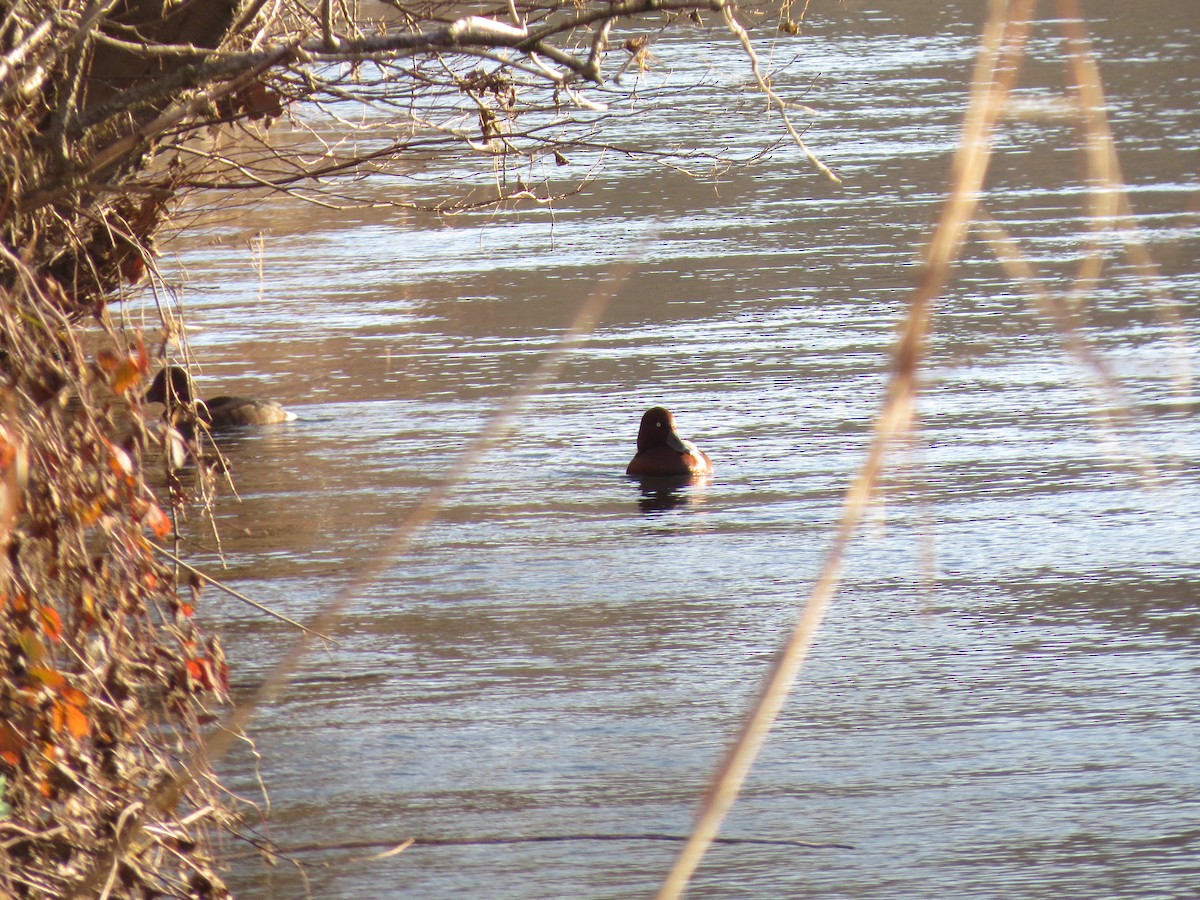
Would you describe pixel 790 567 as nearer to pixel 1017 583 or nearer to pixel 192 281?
pixel 1017 583

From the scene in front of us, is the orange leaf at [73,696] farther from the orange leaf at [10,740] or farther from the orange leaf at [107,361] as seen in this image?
the orange leaf at [107,361]

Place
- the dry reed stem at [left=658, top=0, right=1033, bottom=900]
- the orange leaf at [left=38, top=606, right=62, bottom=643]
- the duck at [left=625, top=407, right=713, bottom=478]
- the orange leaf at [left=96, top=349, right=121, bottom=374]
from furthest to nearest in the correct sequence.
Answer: the duck at [left=625, top=407, right=713, bottom=478], the orange leaf at [left=96, top=349, right=121, bottom=374], the orange leaf at [left=38, top=606, right=62, bottom=643], the dry reed stem at [left=658, top=0, right=1033, bottom=900]

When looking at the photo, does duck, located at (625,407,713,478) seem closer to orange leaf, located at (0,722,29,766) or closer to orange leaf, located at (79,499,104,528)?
orange leaf, located at (79,499,104,528)

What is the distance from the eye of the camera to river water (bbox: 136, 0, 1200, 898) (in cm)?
529

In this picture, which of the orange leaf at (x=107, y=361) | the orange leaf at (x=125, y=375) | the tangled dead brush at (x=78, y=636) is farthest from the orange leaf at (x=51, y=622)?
the orange leaf at (x=107, y=361)

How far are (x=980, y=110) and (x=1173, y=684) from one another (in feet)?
18.1

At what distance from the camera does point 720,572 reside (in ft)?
26.0

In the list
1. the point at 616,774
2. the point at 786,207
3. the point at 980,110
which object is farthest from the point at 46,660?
the point at 786,207

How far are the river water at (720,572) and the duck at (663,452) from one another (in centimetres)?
17

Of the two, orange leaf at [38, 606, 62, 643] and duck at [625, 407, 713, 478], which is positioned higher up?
orange leaf at [38, 606, 62, 643]

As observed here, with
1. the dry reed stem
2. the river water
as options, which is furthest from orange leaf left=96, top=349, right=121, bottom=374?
the dry reed stem

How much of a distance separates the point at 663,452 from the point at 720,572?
1560 mm

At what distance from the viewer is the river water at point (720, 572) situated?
529cm

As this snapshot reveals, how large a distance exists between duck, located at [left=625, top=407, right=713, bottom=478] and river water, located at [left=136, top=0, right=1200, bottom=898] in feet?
0.55
